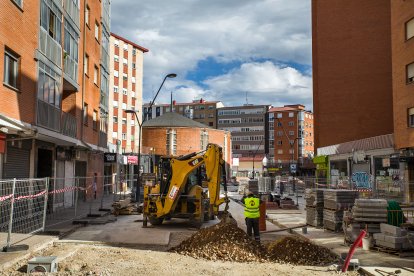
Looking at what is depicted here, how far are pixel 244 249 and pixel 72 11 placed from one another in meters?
17.7

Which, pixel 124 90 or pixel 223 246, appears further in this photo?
pixel 124 90

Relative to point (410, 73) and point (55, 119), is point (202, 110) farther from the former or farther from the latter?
point (55, 119)

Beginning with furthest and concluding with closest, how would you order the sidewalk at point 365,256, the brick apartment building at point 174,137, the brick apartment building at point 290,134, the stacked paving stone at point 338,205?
1. the brick apartment building at point 290,134
2. the brick apartment building at point 174,137
3. the stacked paving stone at point 338,205
4. the sidewalk at point 365,256

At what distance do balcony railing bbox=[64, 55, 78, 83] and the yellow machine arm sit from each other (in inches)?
362

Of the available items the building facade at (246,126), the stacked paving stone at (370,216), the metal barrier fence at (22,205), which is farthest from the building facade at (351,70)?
the building facade at (246,126)

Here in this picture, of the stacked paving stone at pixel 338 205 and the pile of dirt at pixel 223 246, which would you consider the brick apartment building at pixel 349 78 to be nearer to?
the stacked paving stone at pixel 338 205

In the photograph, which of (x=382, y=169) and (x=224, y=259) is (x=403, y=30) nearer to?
(x=382, y=169)

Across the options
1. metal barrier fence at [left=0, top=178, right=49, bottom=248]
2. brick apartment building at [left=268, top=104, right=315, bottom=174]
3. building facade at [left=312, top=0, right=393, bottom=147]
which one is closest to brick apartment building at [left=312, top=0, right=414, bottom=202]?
building facade at [left=312, top=0, right=393, bottom=147]

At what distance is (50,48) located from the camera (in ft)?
64.6

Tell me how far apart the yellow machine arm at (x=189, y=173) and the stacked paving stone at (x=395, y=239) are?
6.05 metres

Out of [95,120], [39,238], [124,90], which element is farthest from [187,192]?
[124,90]

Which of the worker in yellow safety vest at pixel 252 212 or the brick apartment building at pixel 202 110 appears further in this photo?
the brick apartment building at pixel 202 110

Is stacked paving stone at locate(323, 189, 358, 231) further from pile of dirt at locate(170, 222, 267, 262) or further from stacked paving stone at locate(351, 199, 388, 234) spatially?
pile of dirt at locate(170, 222, 267, 262)

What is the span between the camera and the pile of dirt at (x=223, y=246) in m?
10.5
